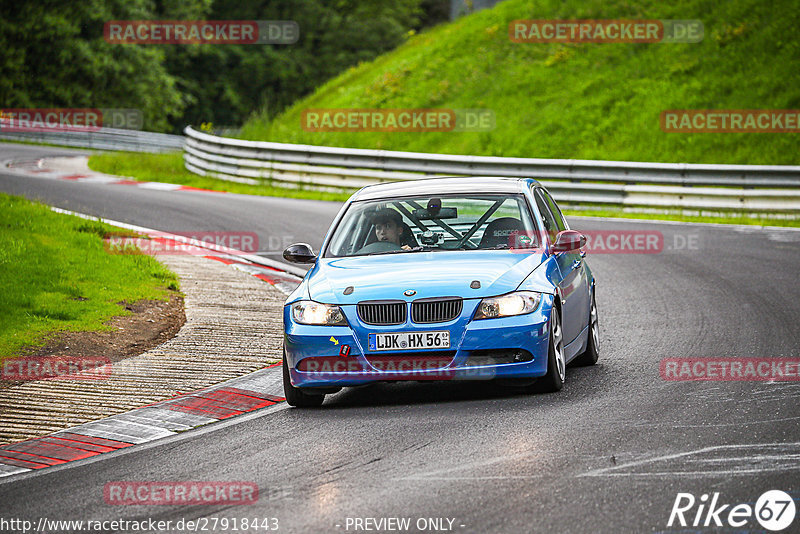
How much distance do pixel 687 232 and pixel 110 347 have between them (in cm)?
1168

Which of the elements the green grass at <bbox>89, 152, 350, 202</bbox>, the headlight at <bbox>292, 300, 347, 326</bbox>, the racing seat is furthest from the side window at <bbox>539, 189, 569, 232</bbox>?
the green grass at <bbox>89, 152, 350, 202</bbox>

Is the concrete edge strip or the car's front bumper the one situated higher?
the car's front bumper

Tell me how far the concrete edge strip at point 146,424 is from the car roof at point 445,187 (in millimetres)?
1734

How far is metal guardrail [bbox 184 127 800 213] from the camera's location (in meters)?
21.8

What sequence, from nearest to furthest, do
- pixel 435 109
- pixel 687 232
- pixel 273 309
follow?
1. pixel 273 309
2. pixel 687 232
3. pixel 435 109

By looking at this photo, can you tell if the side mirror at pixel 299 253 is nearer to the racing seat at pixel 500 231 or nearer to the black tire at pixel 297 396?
the black tire at pixel 297 396

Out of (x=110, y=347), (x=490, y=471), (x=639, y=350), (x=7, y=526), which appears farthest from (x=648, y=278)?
(x=7, y=526)

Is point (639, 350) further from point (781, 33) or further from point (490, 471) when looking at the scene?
point (781, 33)

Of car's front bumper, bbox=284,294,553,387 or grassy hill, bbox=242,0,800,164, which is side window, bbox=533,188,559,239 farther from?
grassy hill, bbox=242,0,800,164

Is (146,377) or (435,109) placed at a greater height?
(435,109)

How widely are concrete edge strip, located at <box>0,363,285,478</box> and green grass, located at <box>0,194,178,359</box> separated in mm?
2266

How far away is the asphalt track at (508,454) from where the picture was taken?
226 inches

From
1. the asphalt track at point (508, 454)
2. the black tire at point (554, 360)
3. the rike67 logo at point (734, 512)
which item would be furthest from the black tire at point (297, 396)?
the rike67 logo at point (734, 512)

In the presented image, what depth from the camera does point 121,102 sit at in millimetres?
53219
